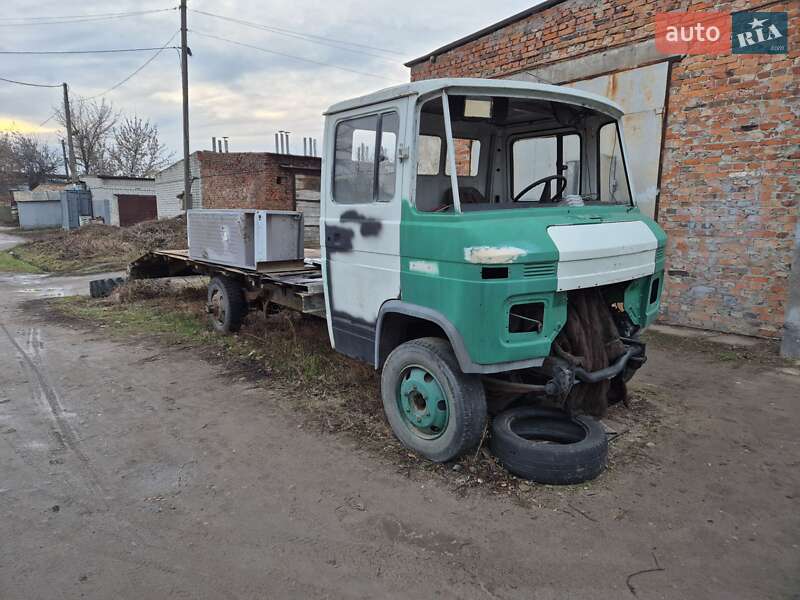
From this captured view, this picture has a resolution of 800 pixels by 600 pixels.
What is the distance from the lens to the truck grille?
10.3ft

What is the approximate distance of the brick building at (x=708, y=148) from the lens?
20.7ft

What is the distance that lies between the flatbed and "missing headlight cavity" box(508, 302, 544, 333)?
2.27 m

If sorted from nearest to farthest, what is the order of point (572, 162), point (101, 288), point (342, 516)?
point (342, 516), point (572, 162), point (101, 288)

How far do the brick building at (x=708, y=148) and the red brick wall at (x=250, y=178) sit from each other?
12.5 meters

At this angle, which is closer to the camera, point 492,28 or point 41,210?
point 492,28

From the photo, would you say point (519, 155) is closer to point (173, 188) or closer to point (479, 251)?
point (479, 251)

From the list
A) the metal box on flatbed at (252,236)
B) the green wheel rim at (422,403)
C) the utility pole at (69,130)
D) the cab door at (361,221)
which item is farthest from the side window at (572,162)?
the utility pole at (69,130)

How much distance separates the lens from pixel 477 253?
3.11 meters

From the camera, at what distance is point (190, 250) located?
7422 millimetres

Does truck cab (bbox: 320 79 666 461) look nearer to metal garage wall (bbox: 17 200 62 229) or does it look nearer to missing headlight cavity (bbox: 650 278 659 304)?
missing headlight cavity (bbox: 650 278 659 304)

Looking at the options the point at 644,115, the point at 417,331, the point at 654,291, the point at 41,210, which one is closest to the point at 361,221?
the point at 417,331

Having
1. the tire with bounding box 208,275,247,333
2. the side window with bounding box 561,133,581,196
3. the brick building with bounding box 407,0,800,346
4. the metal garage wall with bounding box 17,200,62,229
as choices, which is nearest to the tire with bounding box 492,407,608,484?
the side window with bounding box 561,133,581,196

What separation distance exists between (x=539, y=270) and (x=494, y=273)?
279 mm

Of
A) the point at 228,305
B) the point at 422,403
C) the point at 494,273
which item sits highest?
the point at 494,273
